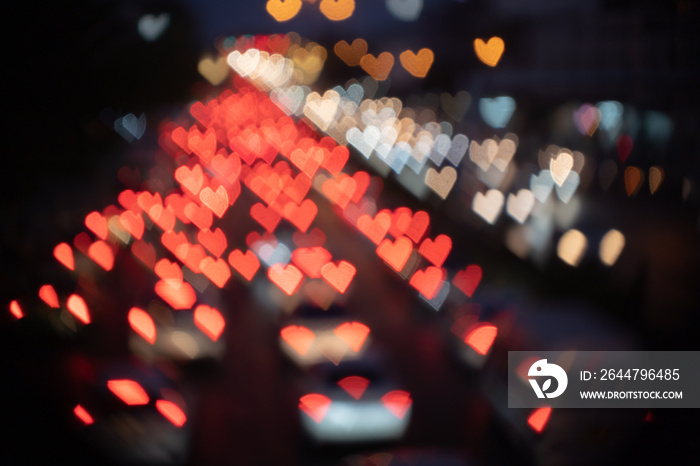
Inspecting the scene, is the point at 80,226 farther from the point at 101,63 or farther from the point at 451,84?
the point at 451,84

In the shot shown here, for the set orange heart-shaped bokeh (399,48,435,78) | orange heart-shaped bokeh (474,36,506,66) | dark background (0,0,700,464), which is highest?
orange heart-shaped bokeh (399,48,435,78)

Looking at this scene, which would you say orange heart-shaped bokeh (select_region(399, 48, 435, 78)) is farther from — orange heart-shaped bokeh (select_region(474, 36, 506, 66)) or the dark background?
orange heart-shaped bokeh (select_region(474, 36, 506, 66))

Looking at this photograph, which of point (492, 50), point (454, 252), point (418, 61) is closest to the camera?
point (454, 252)

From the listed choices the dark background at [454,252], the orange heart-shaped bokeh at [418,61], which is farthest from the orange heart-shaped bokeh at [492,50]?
the orange heart-shaped bokeh at [418,61]

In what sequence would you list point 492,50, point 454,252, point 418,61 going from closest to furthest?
point 454,252 → point 492,50 → point 418,61

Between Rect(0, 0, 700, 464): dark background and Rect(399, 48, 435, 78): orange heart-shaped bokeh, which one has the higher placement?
Rect(399, 48, 435, 78): orange heart-shaped bokeh

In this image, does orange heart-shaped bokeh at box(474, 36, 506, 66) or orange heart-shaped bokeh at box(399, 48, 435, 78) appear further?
orange heart-shaped bokeh at box(399, 48, 435, 78)

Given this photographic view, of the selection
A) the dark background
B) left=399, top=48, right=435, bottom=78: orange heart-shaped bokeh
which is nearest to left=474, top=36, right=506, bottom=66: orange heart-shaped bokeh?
the dark background

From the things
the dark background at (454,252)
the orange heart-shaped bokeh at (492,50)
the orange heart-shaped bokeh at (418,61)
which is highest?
the orange heart-shaped bokeh at (418,61)

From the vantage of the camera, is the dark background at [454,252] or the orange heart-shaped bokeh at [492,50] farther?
the orange heart-shaped bokeh at [492,50]

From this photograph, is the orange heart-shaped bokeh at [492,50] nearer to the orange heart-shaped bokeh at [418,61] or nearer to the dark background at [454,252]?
the dark background at [454,252]

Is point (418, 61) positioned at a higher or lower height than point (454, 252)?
higher

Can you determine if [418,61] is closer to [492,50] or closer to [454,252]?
[492,50]

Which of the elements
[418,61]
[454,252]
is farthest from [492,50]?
[418,61]
